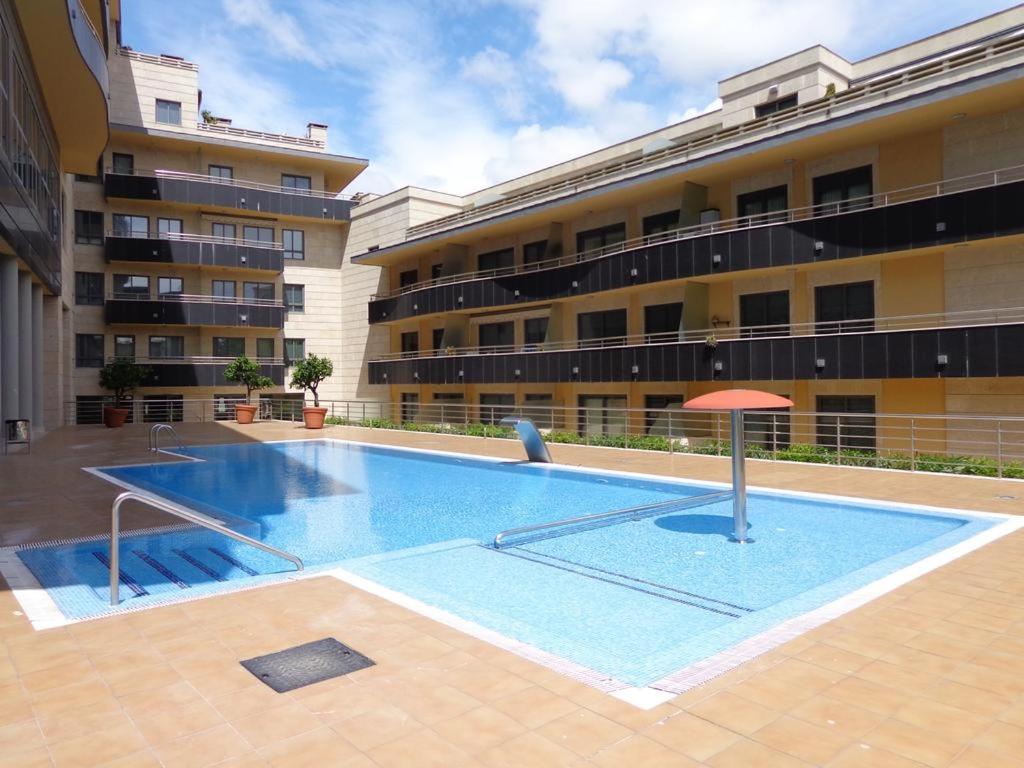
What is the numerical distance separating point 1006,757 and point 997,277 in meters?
17.1

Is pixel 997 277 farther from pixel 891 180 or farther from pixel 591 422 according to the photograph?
pixel 591 422

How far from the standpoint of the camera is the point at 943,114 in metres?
17.4

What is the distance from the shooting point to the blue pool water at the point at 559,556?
6016mm

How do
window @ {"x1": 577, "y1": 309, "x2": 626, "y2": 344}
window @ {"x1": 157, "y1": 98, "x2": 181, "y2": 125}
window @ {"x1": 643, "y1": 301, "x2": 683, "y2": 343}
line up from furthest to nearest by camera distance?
window @ {"x1": 157, "y1": 98, "x2": 181, "y2": 125}
window @ {"x1": 577, "y1": 309, "x2": 626, "y2": 344}
window @ {"x1": 643, "y1": 301, "x2": 683, "y2": 343}

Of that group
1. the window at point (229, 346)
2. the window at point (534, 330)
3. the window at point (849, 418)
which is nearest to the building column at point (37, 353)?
the window at point (229, 346)

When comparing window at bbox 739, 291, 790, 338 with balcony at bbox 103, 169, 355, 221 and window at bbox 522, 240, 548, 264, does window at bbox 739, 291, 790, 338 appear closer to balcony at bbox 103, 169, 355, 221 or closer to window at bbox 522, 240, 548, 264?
window at bbox 522, 240, 548, 264

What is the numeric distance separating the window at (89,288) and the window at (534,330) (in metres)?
20.6

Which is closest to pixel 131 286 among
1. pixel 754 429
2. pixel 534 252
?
pixel 534 252

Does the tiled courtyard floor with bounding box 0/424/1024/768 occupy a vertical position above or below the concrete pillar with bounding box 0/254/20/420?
below

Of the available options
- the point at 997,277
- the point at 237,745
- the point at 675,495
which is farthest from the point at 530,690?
the point at 997,277

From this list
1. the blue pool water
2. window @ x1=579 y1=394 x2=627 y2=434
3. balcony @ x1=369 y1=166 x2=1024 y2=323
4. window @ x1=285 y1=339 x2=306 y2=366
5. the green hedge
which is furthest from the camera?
window @ x1=285 y1=339 x2=306 y2=366

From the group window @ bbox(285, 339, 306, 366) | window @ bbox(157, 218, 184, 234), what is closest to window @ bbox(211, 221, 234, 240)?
window @ bbox(157, 218, 184, 234)

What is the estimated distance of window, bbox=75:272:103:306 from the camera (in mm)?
33719

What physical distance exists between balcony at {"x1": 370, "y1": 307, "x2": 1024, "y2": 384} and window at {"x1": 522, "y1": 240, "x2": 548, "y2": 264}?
365 cm
